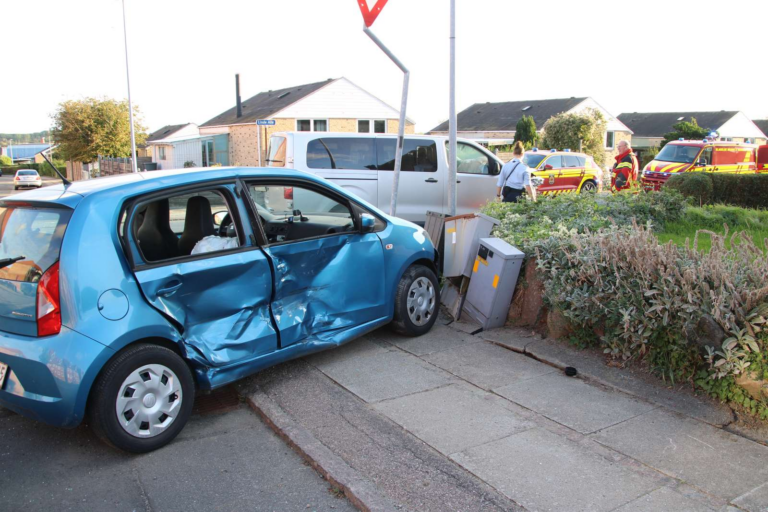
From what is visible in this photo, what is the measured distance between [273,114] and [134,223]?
36.6 m

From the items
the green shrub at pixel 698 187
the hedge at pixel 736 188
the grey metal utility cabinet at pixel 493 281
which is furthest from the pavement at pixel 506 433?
the hedge at pixel 736 188

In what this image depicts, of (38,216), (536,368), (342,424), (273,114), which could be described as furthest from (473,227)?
(273,114)

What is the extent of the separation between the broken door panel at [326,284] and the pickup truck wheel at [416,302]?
268mm

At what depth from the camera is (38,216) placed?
4.15m

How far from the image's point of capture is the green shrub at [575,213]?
6688mm

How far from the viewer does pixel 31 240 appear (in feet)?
13.2

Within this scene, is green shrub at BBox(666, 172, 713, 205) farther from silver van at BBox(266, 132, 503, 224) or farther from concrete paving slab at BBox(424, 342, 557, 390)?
concrete paving slab at BBox(424, 342, 557, 390)

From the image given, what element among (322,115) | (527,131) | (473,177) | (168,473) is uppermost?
(322,115)

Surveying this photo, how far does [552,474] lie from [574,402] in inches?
42.8

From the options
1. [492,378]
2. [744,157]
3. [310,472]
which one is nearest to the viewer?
[310,472]

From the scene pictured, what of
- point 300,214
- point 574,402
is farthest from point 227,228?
point 574,402

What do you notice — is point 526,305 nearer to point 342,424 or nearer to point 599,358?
point 599,358

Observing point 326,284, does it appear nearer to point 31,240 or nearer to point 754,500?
point 31,240

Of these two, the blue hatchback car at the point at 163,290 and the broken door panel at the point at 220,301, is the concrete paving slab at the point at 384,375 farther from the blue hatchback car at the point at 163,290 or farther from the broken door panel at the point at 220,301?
the broken door panel at the point at 220,301
